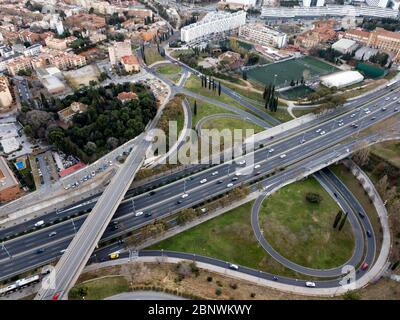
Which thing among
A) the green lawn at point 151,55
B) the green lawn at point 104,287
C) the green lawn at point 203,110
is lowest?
the green lawn at point 104,287

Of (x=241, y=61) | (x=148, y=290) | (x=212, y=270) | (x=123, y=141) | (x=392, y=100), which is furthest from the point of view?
(x=241, y=61)

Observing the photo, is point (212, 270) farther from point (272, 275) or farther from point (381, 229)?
point (381, 229)

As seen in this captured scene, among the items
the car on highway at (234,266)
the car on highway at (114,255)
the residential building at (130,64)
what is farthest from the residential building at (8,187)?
the residential building at (130,64)

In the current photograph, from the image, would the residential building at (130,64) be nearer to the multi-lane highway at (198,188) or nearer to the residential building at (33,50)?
the residential building at (33,50)

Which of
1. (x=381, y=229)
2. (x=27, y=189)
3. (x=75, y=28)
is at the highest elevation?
(x=75, y=28)

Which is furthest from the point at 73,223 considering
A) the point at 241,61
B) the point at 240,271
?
the point at 241,61
